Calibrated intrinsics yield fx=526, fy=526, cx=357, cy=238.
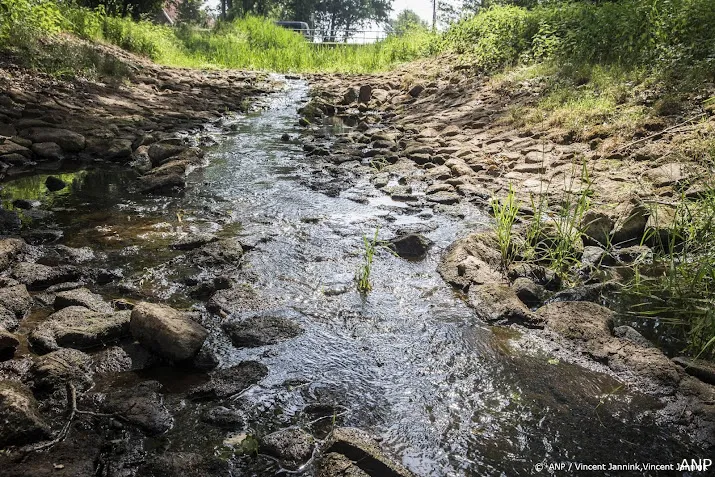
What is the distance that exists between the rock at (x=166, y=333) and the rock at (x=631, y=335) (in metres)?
2.65

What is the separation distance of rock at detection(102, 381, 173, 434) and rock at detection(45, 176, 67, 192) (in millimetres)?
4405

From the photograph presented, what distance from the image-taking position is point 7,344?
2.86m

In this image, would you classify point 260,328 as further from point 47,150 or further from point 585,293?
point 47,150

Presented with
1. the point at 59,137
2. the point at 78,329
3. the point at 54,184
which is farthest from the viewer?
the point at 59,137

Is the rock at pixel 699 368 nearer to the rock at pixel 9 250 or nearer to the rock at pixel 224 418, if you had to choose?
the rock at pixel 224 418

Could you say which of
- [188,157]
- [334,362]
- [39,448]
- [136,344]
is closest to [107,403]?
[39,448]

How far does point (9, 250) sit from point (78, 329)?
1.51m

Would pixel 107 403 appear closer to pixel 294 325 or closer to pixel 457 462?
pixel 294 325

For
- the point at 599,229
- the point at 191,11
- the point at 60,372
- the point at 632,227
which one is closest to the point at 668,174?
the point at 632,227

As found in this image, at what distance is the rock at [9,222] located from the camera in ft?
15.7

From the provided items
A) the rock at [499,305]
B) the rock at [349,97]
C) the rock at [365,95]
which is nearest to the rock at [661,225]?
the rock at [499,305]

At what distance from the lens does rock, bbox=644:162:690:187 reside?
205 inches

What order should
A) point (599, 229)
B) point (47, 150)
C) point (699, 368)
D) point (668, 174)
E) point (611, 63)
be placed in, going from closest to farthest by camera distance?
point (699, 368), point (599, 229), point (668, 174), point (47, 150), point (611, 63)

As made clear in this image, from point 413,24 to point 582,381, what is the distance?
20.2 m
